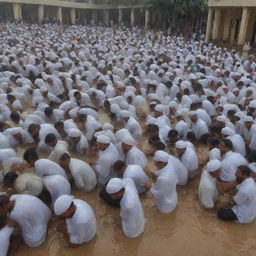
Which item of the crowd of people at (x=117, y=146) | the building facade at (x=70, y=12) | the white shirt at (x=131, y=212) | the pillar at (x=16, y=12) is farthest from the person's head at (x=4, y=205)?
the pillar at (x=16, y=12)

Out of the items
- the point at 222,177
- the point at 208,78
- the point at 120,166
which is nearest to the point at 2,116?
the point at 120,166

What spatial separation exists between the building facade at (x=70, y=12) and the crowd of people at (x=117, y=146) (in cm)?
1662

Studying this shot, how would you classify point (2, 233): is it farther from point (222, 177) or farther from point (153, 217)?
point (222, 177)

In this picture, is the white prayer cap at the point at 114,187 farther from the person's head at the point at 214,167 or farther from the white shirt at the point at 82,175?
the person's head at the point at 214,167

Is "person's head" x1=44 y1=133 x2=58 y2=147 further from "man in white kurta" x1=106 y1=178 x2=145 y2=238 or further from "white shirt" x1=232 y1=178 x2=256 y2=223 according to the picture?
"white shirt" x1=232 y1=178 x2=256 y2=223

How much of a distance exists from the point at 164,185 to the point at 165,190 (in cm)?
8

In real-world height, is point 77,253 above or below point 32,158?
below

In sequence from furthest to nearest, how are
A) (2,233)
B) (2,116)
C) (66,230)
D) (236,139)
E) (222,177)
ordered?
(2,116) → (236,139) → (222,177) → (66,230) → (2,233)

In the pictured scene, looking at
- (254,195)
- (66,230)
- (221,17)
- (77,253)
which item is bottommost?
(77,253)

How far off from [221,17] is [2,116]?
16.3m

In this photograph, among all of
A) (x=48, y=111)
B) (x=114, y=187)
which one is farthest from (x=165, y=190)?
(x=48, y=111)

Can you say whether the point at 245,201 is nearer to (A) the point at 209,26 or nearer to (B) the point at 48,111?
(B) the point at 48,111

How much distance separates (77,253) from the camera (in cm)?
327

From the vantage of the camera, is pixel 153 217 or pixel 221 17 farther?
pixel 221 17
